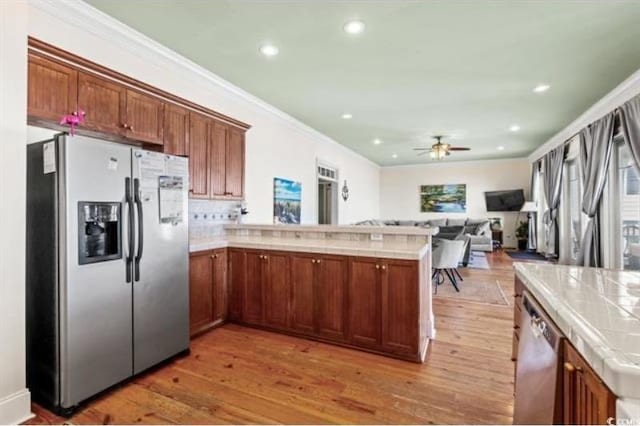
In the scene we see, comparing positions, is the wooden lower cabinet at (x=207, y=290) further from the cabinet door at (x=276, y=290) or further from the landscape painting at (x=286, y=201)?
the landscape painting at (x=286, y=201)

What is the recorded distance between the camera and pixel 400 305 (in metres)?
2.66

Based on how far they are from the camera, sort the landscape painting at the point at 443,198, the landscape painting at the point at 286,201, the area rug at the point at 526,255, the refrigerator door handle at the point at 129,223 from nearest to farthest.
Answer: the refrigerator door handle at the point at 129,223, the landscape painting at the point at 286,201, the area rug at the point at 526,255, the landscape painting at the point at 443,198

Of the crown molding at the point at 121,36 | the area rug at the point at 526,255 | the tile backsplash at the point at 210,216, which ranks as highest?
the crown molding at the point at 121,36

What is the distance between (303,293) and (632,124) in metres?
4.10

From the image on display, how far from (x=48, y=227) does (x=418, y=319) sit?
2680mm

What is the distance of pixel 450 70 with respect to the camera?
349 cm

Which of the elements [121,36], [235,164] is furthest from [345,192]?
[121,36]

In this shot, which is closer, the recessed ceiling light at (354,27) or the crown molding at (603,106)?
the recessed ceiling light at (354,27)

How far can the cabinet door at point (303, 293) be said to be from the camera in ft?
10.0

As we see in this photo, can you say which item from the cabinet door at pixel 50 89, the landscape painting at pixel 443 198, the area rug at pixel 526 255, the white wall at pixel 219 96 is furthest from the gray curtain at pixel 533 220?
the cabinet door at pixel 50 89

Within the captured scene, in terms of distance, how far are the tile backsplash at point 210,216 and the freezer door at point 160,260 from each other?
81 centimetres

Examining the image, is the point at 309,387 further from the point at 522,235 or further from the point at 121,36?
the point at 522,235

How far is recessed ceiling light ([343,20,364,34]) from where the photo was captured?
2.57 m

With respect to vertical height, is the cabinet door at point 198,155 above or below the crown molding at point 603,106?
below
